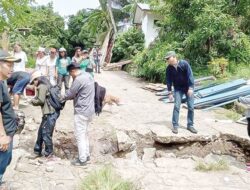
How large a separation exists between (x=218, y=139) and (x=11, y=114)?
16.0ft

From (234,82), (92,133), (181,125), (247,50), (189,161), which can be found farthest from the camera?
(247,50)

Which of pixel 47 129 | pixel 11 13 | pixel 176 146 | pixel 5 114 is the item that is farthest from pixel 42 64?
pixel 5 114

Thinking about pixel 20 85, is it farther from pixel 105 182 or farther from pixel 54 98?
pixel 105 182

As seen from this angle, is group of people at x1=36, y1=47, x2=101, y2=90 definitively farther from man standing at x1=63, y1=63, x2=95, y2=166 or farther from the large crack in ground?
man standing at x1=63, y1=63, x2=95, y2=166

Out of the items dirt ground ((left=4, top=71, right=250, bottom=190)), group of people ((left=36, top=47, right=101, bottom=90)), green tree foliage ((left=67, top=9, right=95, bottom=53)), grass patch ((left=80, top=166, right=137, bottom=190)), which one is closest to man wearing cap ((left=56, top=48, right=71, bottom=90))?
group of people ((left=36, top=47, right=101, bottom=90))

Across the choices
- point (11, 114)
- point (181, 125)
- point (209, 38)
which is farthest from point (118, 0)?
point (11, 114)

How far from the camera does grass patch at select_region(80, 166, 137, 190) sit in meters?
4.46

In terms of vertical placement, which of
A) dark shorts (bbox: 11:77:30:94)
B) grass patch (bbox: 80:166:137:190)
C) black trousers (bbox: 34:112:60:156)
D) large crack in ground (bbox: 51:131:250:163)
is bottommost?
large crack in ground (bbox: 51:131:250:163)

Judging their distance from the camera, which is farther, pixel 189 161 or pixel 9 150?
pixel 189 161

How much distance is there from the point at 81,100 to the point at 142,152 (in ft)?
6.70

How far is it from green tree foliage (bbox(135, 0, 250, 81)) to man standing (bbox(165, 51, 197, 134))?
692cm

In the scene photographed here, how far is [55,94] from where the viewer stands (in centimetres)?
596

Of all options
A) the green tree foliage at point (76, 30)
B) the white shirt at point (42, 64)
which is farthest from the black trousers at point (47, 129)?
Answer: the green tree foliage at point (76, 30)

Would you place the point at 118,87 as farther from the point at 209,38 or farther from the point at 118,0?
the point at 118,0
